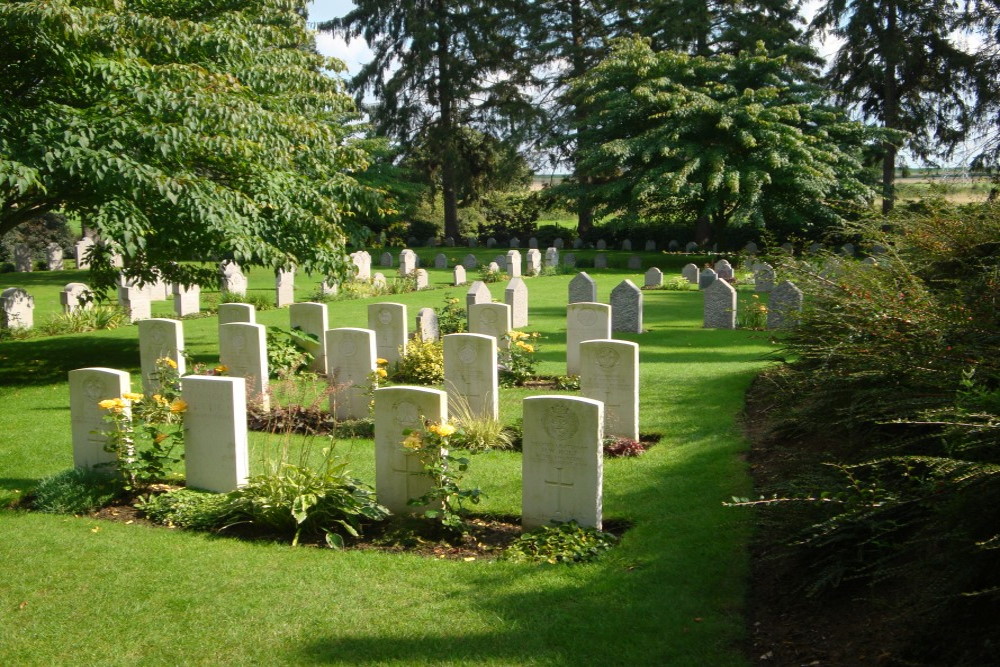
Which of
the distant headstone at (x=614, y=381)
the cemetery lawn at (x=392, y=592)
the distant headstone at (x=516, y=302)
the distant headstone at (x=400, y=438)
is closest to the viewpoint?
the cemetery lawn at (x=392, y=592)

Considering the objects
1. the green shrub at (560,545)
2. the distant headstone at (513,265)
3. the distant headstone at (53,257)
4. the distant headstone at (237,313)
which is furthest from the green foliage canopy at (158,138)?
the distant headstone at (53,257)

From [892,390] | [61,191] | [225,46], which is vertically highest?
[225,46]

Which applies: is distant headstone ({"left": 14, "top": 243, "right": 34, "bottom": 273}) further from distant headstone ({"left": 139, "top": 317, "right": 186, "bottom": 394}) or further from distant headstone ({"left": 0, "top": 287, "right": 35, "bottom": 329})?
distant headstone ({"left": 139, "top": 317, "right": 186, "bottom": 394})

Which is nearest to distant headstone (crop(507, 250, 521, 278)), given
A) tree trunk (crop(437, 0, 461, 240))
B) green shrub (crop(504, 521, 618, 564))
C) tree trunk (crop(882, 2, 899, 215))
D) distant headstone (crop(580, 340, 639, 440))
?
tree trunk (crop(437, 0, 461, 240))

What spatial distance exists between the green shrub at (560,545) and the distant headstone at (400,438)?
0.94 meters

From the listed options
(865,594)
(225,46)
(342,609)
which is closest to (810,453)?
(865,594)

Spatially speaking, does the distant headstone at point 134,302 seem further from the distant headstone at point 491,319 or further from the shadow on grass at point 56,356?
the distant headstone at point 491,319

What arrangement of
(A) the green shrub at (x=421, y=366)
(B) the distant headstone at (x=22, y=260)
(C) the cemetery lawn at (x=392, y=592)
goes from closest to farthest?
(C) the cemetery lawn at (x=392, y=592) → (A) the green shrub at (x=421, y=366) → (B) the distant headstone at (x=22, y=260)

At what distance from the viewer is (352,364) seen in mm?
10047

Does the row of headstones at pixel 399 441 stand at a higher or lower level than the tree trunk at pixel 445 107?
lower

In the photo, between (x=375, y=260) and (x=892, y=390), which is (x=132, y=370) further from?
(x=375, y=260)

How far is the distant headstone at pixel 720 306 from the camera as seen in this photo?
1650cm

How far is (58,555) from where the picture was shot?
20.0ft

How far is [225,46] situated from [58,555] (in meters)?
8.17
